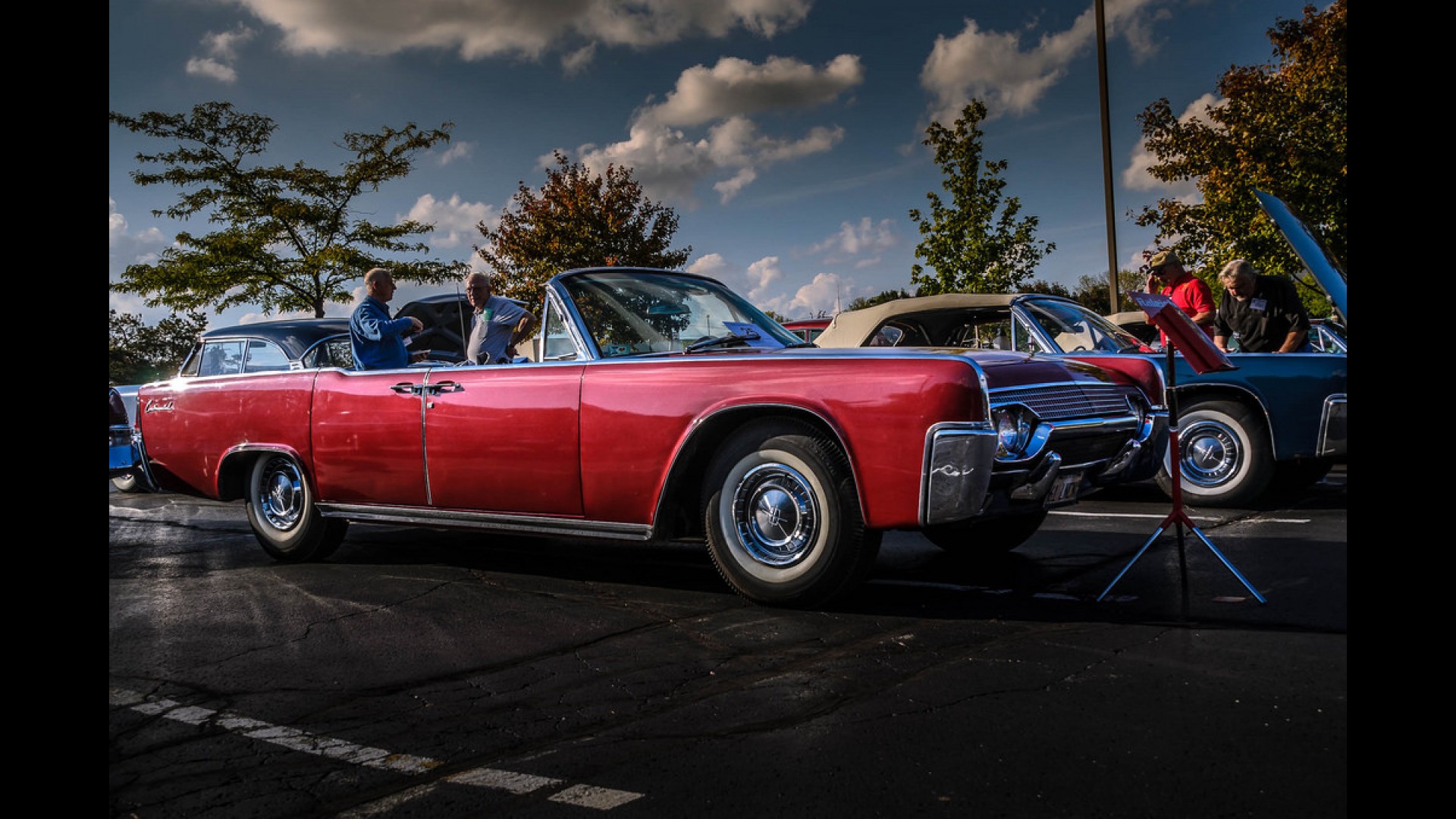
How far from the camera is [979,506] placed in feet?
13.6

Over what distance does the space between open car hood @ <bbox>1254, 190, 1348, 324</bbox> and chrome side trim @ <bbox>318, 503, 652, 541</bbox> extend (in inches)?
122

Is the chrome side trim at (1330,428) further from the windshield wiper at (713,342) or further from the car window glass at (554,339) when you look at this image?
the car window glass at (554,339)

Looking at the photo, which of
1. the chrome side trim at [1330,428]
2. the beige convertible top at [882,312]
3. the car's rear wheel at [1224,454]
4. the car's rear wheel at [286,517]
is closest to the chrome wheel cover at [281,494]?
the car's rear wheel at [286,517]

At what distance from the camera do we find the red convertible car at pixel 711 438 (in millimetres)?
4250

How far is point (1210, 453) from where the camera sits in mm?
7828

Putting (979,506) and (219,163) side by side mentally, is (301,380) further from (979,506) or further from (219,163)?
(219,163)

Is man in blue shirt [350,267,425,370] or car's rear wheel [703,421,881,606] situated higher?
man in blue shirt [350,267,425,370]

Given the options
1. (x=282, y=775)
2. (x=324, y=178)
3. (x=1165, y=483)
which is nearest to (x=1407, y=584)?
(x=282, y=775)

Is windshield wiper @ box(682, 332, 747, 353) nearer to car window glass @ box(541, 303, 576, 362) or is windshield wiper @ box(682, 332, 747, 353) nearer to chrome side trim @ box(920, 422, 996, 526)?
car window glass @ box(541, 303, 576, 362)

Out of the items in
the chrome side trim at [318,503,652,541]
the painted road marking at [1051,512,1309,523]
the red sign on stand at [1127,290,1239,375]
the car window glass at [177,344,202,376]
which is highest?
the car window glass at [177,344,202,376]

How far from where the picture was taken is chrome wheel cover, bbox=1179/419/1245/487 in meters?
7.73

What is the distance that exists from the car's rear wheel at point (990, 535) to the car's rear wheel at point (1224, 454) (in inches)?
97.1

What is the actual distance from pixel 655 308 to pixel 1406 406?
471cm

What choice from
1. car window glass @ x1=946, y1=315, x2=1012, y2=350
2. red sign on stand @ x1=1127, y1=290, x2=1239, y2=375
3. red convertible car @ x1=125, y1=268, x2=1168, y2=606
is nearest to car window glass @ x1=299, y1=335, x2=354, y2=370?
red convertible car @ x1=125, y1=268, x2=1168, y2=606
